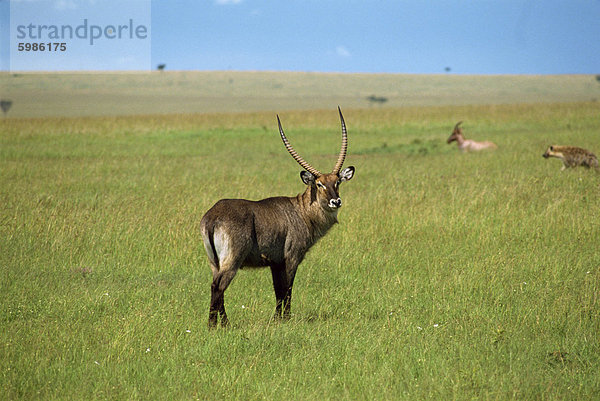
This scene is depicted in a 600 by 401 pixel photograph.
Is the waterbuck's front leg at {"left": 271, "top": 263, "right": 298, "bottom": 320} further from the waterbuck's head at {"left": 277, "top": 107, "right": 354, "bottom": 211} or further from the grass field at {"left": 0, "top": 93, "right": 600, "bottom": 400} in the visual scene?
the waterbuck's head at {"left": 277, "top": 107, "right": 354, "bottom": 211}

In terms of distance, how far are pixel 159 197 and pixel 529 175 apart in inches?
335

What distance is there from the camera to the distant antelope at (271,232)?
6109 mm

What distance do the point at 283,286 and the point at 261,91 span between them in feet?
331

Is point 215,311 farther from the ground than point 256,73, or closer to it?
closer to it

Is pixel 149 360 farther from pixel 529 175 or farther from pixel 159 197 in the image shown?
pixel 529 175

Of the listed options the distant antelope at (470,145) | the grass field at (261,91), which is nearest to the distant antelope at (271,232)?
the distant antelope at (470,145)

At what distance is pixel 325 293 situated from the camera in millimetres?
7457

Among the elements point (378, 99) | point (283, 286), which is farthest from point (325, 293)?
point (378, 99)

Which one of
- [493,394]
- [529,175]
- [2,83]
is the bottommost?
[493,394]

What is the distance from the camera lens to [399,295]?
7.37 meters

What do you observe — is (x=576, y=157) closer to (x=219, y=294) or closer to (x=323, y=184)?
(x=323, y=184)


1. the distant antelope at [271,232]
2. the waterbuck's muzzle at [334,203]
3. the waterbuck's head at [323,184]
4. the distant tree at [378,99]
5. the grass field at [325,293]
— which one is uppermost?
the distant tree at [378,99]

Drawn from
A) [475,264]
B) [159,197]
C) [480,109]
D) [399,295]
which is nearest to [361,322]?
[399,295]

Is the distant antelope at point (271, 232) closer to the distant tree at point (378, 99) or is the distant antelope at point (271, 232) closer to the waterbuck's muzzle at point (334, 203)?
the waterbuck's muzzle at point (334, 203)
